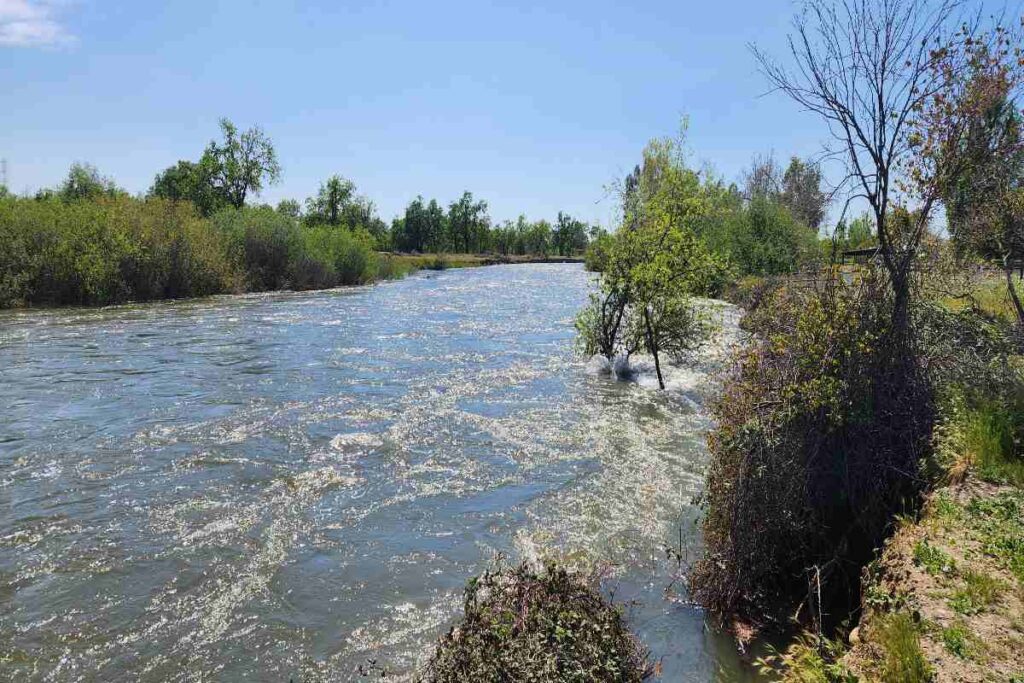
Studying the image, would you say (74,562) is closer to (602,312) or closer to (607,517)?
(607,517)

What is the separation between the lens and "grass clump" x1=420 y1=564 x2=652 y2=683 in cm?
454

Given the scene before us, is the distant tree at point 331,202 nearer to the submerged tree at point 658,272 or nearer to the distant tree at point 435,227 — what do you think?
the distant tree at point 435,227

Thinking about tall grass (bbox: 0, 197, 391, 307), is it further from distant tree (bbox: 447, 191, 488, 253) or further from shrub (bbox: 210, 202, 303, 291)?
distant tree (bbox: 447, 191, 488, 253)

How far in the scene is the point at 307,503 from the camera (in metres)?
9.02

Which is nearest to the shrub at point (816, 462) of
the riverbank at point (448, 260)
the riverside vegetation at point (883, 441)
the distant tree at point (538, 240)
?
the riverside vegetation at point (883, 441)

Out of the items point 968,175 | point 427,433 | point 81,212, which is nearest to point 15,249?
point 81,212

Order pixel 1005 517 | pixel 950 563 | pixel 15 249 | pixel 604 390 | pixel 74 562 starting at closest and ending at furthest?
pixel 950 563
pixel 1005 517
pixel 74 562
pixel 604 390
pixel 15 249

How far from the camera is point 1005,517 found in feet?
17.8

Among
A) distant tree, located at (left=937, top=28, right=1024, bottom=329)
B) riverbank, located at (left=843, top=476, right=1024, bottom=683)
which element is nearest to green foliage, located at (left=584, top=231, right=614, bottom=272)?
distant tree, located at (left=937, top=28, right=1024, bottom=329)

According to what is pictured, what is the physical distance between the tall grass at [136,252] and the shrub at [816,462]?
35.5 metres

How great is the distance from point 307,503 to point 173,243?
3417cm

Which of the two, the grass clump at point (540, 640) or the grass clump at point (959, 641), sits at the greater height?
the grass clump at point (959, 641)

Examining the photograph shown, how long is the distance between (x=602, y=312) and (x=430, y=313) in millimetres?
17218

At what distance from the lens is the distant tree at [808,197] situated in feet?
27.6
